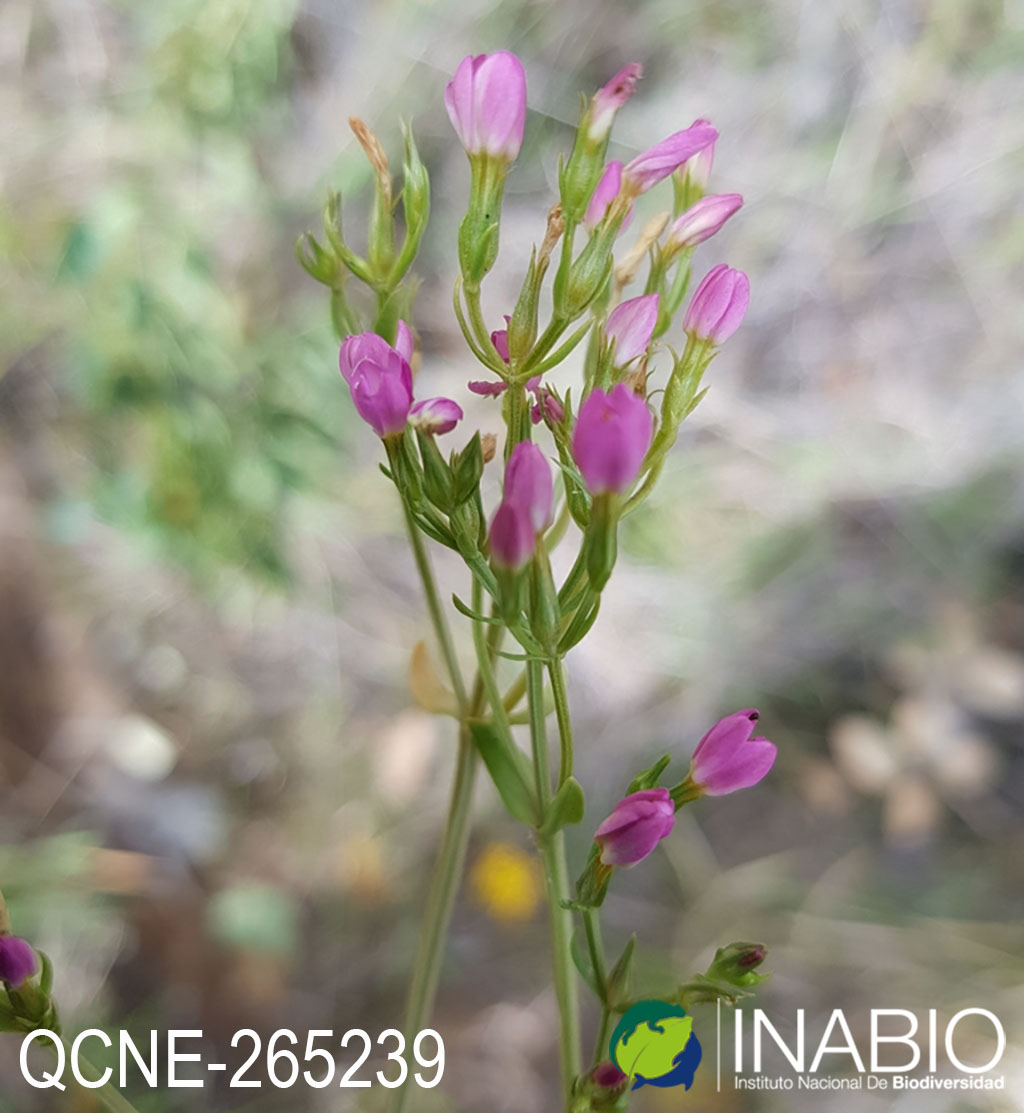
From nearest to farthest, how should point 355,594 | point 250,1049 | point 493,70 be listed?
point 493,70
point 250,1049
point 355,594

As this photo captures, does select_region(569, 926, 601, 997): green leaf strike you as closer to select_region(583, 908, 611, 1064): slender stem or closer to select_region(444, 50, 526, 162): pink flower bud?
select_region(583, 908, 611, 1064): slender stem

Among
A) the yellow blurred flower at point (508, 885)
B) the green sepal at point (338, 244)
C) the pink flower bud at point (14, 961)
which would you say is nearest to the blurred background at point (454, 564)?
the yellow blurred flower at point (508, 885)

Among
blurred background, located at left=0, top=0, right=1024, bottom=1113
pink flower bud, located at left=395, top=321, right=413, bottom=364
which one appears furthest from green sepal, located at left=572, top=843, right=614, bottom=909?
blurred background, located at left=0, top=0, right=1024, bottom=1113

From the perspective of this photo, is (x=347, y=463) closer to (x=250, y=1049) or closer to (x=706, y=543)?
(x=706, y=543)

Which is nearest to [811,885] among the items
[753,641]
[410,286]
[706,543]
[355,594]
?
[753,641]

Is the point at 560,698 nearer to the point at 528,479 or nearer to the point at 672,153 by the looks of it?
the point at 528,479
